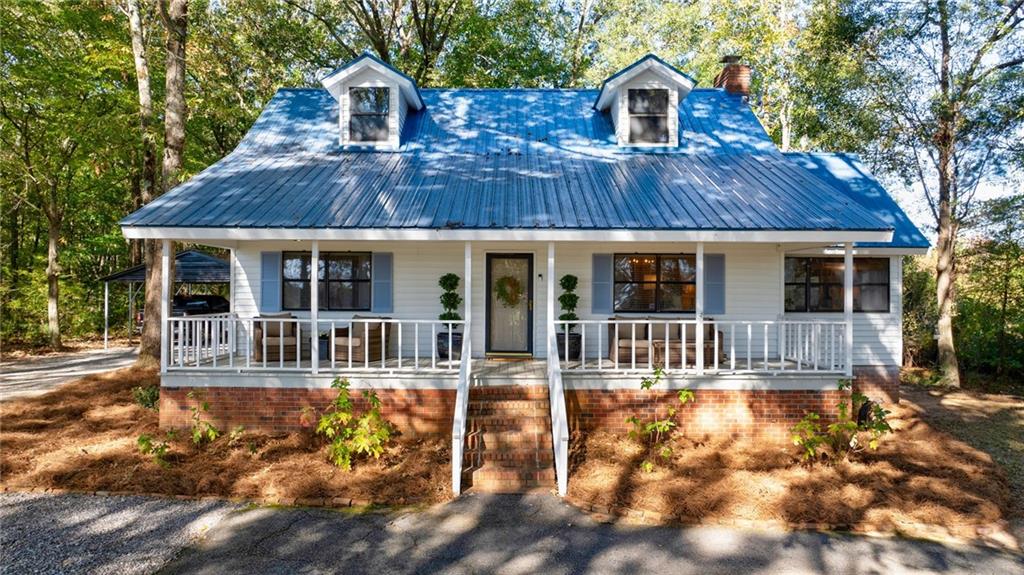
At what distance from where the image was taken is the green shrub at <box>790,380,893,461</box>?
22.9 feet

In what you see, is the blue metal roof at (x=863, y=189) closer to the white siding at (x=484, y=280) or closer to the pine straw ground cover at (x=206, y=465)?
the white siding at (x=484, y=280)

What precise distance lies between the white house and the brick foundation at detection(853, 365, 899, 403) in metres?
0.03

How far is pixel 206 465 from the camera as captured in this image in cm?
676

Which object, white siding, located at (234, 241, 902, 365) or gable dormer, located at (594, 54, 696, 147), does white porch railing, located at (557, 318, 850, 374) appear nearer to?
white siding, located at (234, 241, 902, 365)

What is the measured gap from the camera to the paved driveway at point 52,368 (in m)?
11.4

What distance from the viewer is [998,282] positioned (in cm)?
1441

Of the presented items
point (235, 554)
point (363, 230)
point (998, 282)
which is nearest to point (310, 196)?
point (363, 230)

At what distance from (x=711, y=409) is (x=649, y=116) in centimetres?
677

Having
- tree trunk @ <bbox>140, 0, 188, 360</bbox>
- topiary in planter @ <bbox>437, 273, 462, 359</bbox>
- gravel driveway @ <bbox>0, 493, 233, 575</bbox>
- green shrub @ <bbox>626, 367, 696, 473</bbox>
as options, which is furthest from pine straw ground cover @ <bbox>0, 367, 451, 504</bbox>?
tree trunk @ <bbox>140, 0, 188, 360</bbox>

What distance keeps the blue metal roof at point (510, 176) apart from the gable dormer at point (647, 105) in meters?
0.38

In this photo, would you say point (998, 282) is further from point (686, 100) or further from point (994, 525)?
point (994, 525)

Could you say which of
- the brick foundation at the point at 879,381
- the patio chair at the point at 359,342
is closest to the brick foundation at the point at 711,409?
the brick foundation at the point at 879,381

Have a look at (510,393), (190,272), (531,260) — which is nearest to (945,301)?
(531,260)

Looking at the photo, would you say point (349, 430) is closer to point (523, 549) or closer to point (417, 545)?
point (417, 545)
